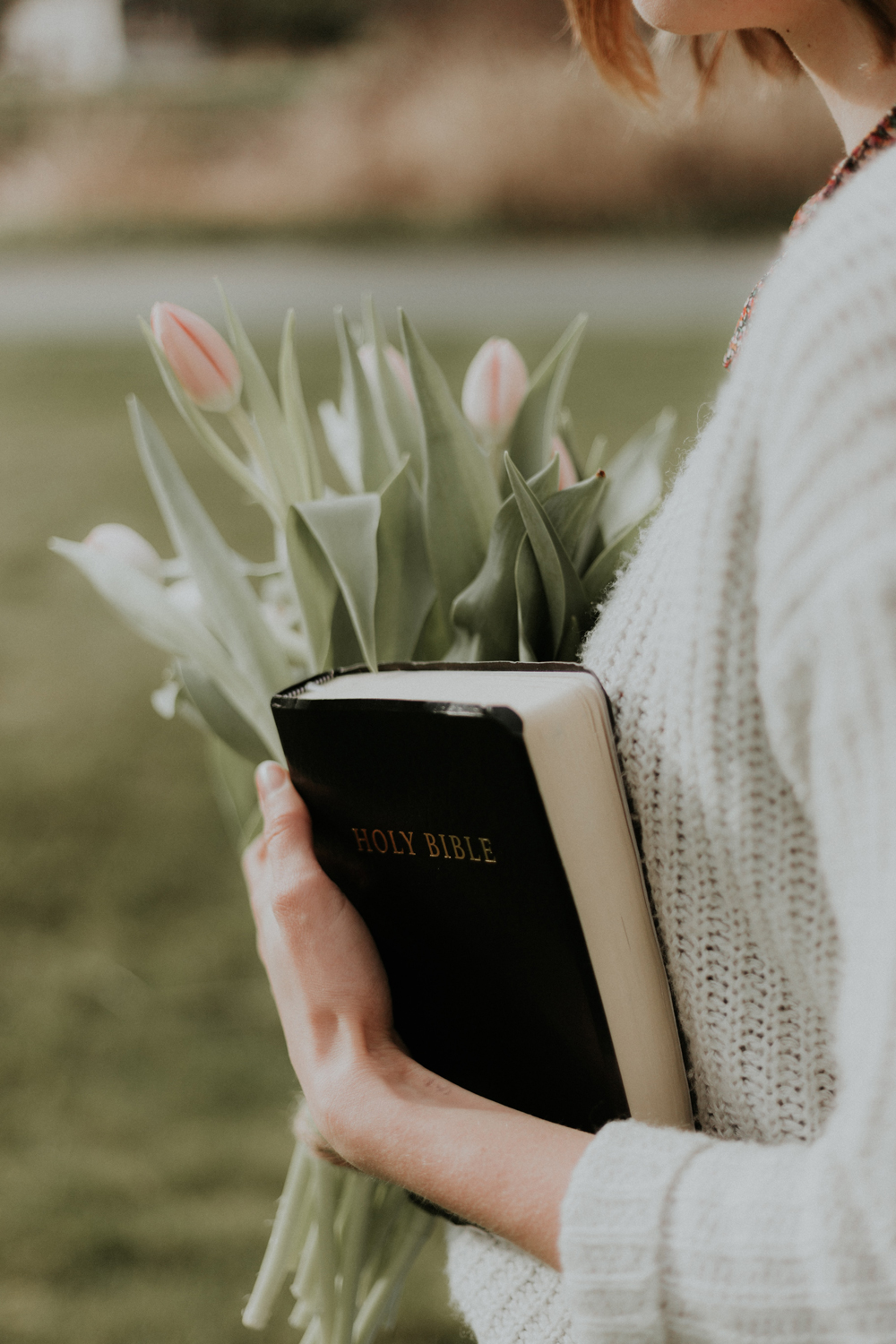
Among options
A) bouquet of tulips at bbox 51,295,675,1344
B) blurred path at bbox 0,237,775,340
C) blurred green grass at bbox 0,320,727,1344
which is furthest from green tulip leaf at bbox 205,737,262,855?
blurred path at bbox 0,237,775,340

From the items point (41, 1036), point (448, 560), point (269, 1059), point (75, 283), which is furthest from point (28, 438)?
point (448, 560)

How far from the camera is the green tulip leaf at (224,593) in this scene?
0.46 metres

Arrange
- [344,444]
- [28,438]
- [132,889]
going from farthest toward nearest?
1. [28,438]
2. [132,889]
3. [344,444]

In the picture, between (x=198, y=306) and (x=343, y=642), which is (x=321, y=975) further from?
(x=198, y=306)

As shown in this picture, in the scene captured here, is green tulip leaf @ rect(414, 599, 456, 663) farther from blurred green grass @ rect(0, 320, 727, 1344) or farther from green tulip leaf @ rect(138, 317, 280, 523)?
blurred green grass @ rect(0, 320, 727, 1344)

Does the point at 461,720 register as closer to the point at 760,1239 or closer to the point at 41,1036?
the point at 760,1239

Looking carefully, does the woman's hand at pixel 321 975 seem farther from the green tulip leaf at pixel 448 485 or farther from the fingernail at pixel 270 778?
the green tulip leaf at pixel 448 485

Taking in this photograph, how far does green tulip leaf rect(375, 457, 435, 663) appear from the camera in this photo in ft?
1.45

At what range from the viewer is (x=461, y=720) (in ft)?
0.97

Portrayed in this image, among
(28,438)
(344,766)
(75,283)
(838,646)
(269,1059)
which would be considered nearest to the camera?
(838,646)

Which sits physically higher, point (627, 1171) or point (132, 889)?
point (627, 1171)

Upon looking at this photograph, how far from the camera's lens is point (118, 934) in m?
1.57

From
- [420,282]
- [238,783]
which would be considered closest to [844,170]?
[238,783]

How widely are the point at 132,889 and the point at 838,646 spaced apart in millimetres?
1584
